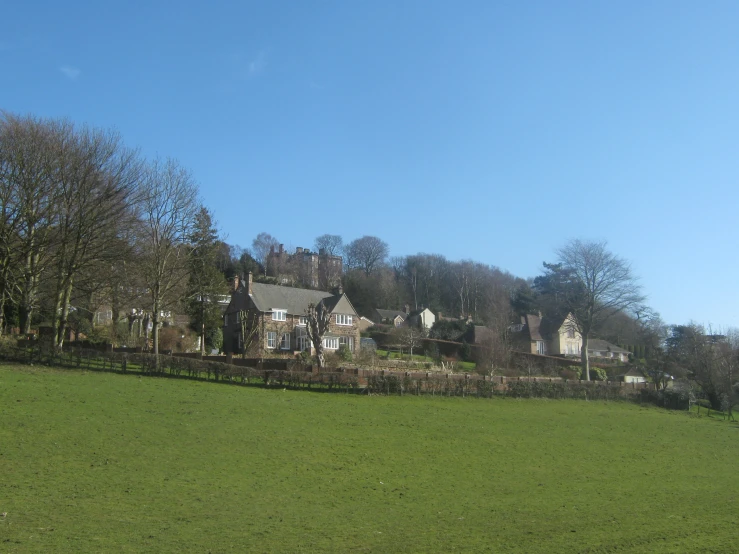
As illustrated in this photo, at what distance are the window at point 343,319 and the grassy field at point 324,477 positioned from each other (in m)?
35.3

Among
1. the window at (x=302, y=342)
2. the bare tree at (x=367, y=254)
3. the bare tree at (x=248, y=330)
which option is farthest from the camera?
the bare tree at (x=367, y=254)

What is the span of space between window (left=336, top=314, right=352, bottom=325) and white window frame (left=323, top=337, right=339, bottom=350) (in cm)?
177

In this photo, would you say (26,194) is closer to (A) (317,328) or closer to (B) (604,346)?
(A) (317,328)

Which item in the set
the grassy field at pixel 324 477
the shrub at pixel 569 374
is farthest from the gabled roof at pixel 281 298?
the grassy field at pixel 324 477

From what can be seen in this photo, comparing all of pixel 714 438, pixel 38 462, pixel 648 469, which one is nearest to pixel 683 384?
pixel 714 438

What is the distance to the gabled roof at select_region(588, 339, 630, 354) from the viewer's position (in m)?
89.2

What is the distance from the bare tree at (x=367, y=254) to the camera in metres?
114

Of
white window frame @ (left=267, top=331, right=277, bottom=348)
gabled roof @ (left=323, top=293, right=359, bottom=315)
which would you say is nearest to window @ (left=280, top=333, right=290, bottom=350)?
white window frame @ (left=267, top=331, right=277, bottom=348)

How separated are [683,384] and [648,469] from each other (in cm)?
3733

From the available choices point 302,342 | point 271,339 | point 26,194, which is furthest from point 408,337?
point 26,194

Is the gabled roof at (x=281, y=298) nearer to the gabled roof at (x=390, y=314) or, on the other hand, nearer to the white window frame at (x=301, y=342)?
the white window frame at (x=301, y=342)

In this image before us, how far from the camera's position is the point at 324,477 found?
16578mm

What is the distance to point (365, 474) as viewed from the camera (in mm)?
17250

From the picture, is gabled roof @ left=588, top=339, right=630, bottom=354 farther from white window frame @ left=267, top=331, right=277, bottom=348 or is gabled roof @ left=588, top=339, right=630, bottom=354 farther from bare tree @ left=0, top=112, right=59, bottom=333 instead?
bare tree @ left=0, top=112, right=59, bottom=333
